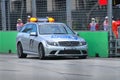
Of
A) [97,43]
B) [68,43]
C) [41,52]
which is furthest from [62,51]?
[97,43]

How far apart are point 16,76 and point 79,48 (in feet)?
21.4

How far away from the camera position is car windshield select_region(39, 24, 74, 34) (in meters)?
20.4

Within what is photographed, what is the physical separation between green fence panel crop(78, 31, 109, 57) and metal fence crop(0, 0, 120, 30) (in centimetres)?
167

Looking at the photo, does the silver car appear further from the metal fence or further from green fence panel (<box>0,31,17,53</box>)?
green fence panel (<box>0,31,17,53</box>)

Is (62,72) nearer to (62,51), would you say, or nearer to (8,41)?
(62,51)

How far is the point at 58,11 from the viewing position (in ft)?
80.5

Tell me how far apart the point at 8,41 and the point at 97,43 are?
6.66 m

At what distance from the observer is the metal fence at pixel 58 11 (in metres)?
23.6

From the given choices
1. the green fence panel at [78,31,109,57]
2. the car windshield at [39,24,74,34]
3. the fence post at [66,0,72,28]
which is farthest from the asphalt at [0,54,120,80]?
the fence post at [66,0,72,28]

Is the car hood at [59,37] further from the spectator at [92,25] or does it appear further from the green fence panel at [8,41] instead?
the green fence panel at [8,41]

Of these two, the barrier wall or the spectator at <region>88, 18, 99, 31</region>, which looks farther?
the spectator at <region>88, 18, 99, 31</region>

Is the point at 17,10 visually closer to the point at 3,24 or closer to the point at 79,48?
the point at 3,24

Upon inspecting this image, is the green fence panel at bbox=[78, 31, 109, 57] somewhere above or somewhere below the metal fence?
below

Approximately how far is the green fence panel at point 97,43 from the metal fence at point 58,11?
1.67 meters
